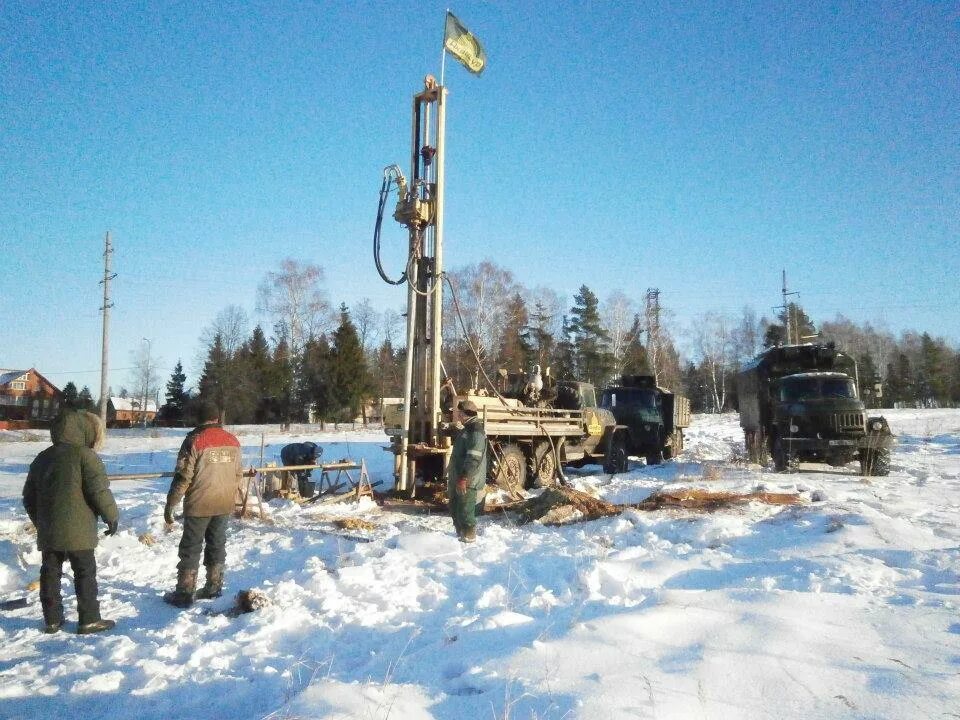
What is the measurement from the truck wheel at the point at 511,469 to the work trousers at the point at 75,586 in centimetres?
767

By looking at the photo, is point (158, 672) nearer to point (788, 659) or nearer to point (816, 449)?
point (788, 659)

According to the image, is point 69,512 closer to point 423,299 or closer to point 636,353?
point 423,299

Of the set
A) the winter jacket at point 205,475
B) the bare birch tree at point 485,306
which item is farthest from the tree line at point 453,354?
the winter jacket at point 205,475

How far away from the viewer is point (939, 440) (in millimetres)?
23797

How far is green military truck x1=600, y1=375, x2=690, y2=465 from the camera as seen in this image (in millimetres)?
18672

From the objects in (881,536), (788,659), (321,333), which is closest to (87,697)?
(788,659)

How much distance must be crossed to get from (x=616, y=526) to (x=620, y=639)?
4.33 meters

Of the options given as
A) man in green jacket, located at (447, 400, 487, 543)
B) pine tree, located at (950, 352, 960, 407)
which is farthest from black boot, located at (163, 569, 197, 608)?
pine tree, located at (950, 352, 960, 407)

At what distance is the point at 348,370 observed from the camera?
4634 cm

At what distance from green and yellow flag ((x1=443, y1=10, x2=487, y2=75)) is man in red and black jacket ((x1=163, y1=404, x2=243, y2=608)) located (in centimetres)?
1068

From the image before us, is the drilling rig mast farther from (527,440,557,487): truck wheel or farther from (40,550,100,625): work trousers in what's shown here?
(40,550,100,625): work trousers

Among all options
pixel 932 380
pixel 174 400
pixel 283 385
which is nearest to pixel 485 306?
pixel 283 385

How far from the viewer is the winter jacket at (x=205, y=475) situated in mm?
5371

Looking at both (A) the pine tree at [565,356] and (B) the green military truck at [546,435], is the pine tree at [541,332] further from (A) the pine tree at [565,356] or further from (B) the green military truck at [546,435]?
(B) the green military truck at [546,435]
